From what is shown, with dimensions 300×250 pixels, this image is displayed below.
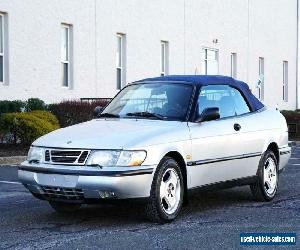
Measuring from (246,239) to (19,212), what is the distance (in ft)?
10.1

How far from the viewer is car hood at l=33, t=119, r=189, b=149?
746 centimetres

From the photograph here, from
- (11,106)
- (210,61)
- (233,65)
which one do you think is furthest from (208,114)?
(233,65)

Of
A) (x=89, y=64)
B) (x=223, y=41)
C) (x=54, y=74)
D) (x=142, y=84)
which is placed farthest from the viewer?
(x=223, y=41)

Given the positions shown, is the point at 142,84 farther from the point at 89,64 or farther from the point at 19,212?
the point at 89,64

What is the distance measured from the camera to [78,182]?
287 inches

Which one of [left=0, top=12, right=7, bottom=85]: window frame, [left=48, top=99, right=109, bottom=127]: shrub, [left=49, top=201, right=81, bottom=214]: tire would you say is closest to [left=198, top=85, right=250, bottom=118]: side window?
[left=49, top=201, right=81, bottom=214]: tire

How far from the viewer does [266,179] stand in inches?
376

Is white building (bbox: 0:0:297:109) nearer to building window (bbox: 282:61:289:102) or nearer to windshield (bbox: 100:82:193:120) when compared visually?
building window (bbox: 282:61:289:102)

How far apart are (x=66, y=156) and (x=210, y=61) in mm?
21292

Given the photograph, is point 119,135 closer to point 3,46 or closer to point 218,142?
point 218,142

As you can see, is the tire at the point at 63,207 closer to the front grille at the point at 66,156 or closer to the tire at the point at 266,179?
the front grille at the point at 66,156

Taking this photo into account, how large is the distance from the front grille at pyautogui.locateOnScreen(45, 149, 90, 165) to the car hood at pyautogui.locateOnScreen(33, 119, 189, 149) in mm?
65

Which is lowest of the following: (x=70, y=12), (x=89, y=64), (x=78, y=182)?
(x=78, y=182)

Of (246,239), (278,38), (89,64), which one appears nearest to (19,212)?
(246,239)
